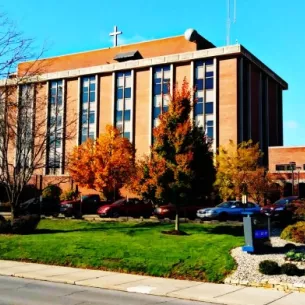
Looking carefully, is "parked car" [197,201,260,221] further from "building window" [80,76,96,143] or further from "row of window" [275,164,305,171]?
"building window" [80,76,96,143]

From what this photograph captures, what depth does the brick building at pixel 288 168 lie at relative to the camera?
168 ft

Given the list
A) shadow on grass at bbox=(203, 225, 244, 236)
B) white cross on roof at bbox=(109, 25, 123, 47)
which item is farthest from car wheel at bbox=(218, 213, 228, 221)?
white cross on roof at bbox=(109, 25, 123, 47)

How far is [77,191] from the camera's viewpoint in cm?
6141

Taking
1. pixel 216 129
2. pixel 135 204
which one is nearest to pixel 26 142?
pixel 135 204

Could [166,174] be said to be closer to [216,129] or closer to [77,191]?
[216,129]

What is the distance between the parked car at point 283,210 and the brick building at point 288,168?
1657 cm

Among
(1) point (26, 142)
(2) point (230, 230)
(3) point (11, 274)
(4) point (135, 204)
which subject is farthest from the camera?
(4) point (135, 204)

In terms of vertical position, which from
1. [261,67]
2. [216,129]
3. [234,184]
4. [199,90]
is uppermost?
[261,67]

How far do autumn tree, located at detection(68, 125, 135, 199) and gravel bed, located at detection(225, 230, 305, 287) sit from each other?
31165 mm

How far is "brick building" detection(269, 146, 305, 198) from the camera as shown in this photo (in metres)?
51.3

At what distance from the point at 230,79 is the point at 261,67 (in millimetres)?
8527

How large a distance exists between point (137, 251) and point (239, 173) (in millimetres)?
31358

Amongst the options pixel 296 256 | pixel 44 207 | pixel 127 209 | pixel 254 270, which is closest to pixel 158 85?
pixel 44 207

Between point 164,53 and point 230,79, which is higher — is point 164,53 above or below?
above
